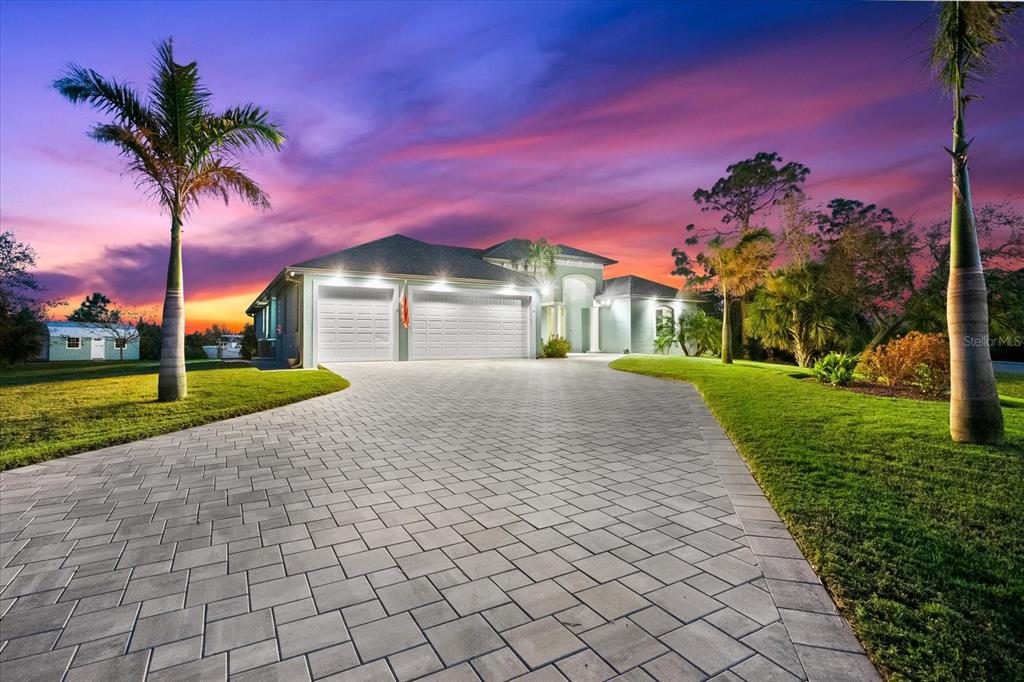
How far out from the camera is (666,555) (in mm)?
2633

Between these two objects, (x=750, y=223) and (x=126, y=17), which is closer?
(x=126, y=17)

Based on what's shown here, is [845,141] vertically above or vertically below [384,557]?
above

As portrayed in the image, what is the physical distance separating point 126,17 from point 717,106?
11725 mm

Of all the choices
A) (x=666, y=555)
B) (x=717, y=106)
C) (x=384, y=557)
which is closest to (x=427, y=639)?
(x=384, y=557)

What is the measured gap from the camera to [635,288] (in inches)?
968

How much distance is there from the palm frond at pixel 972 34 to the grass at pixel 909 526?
4.06 metres

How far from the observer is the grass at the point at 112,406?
5254 millimetres

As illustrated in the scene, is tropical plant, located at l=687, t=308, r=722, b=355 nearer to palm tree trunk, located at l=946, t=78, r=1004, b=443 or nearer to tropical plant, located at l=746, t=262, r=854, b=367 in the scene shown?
tropical plant, located at l=746, t=262, r=854, b=367

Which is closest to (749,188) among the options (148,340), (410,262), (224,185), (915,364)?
(410,262)

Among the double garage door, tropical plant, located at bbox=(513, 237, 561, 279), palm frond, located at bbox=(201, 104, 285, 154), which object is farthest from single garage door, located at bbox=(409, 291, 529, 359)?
palm frond, located at bbox=(201, 104, 285, 154)

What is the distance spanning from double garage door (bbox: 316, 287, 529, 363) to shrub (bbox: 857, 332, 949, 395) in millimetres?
12049

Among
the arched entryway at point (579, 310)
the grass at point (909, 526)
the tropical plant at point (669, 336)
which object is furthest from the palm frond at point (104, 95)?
the tropical plant at point (669, 336)

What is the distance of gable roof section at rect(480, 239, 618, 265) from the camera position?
23.1 metres

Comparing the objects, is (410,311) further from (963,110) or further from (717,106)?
(963,110)
